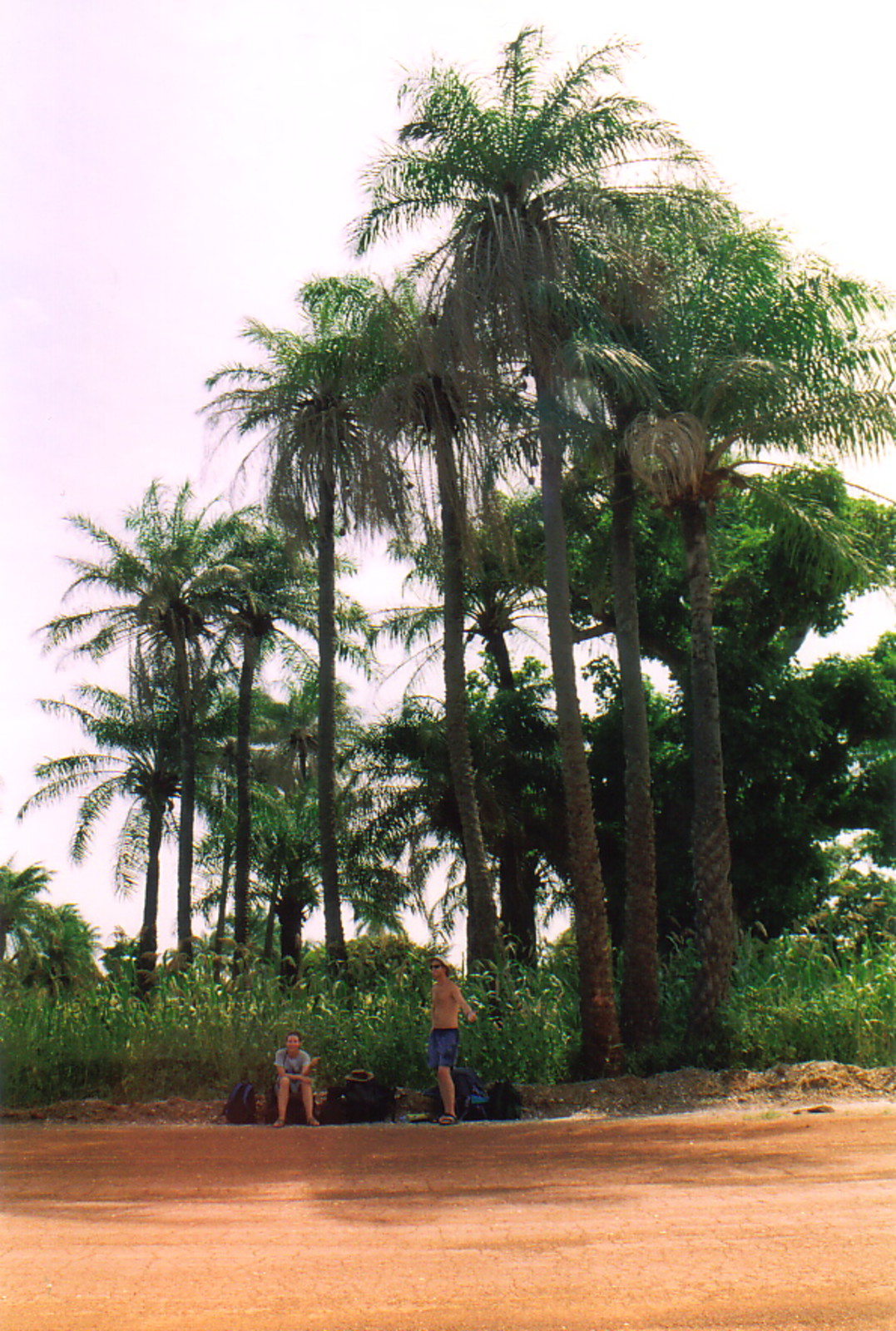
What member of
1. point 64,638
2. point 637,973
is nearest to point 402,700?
point 64,638

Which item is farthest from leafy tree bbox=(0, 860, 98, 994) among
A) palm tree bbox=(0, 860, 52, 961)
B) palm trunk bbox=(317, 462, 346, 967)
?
palm trunk bbox=(317, 462, 346, 967)

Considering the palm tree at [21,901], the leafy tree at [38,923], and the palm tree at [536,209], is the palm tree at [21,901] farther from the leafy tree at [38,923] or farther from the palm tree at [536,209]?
the palm tree at [536,209]

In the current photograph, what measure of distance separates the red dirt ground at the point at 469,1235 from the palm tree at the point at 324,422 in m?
9.95

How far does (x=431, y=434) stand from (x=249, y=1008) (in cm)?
853

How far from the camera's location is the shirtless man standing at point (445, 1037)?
1198 cm

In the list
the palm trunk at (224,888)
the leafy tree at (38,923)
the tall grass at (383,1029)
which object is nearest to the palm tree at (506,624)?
the tall grass at (383,1029)

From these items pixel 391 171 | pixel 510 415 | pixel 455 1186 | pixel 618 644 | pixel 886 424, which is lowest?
pixel 455 1186

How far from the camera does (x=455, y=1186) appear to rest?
26.1 ft

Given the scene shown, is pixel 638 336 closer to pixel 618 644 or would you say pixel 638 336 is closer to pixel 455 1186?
pixel 618 644

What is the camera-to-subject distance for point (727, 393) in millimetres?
16203

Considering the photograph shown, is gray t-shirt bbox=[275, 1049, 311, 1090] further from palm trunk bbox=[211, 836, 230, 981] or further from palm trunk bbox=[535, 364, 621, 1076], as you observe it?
palm trunk bbox=[211, 836, 230, 981]

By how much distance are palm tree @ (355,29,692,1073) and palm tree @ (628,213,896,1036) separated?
1.40 m

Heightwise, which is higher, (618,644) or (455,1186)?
(618,644)

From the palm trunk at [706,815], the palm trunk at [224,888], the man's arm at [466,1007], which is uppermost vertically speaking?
the palm trunk at [224,888]
